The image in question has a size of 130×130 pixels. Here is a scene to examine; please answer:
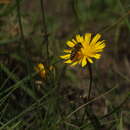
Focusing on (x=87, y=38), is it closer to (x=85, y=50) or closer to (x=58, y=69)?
(x=85, y=50)

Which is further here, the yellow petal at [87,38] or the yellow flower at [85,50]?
the yellow petal at [87,38]

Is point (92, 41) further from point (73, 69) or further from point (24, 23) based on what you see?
point (24, 23)

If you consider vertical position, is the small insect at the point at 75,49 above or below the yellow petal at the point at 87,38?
below

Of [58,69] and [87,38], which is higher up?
[87,38]

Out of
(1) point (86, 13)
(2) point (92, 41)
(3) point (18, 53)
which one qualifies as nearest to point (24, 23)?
(3) point (18, 53)

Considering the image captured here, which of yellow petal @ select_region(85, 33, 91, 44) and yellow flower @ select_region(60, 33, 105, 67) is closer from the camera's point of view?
yellow flower @ select_region(60, 33, 105, 67)

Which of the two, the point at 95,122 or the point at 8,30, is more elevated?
the point at 8,30

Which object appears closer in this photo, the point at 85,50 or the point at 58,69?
the point at 85,50

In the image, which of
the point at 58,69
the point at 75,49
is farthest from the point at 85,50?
the point at 58,69
